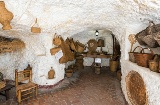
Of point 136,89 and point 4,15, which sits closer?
point 4,15

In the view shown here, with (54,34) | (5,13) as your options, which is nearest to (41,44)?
(54,34)

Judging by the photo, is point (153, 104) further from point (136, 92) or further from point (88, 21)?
point (88, 21)

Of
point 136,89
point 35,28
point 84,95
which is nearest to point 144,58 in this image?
point 136,89

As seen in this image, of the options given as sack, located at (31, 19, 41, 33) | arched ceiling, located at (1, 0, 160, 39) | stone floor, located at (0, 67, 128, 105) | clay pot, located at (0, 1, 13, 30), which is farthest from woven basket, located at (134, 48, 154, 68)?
clay pot, located at (0, 1, 13, 30)

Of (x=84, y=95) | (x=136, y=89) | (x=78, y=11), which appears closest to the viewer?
(x=136, y=89)

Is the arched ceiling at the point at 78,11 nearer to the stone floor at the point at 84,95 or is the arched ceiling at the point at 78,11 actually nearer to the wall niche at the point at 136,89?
the wall niche at the point at 136,89

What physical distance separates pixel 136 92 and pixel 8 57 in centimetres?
432

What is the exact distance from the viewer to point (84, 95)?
4.37m

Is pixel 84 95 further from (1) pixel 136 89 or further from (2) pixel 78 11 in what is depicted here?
(2) pixel 78 11

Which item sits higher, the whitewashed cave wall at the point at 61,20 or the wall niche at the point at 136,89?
the whitewashed cave wall at the point at 61,20

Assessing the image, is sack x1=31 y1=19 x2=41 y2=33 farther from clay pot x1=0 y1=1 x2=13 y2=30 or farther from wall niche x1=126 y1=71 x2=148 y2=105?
wall niche x1=126 y1=71 x2=148 y2=105

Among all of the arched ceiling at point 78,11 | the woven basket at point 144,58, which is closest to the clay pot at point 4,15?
the arched ceiling at point 78,11

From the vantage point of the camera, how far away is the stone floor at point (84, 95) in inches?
153

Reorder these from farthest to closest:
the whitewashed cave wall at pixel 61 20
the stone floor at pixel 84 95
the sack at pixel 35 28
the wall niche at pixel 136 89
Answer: the stone floor at pixel 84 95 → the sack at pixel 35 28 → the wall niche at pixel 136 89 → the whitewashed cave wall at pixel 61 20
